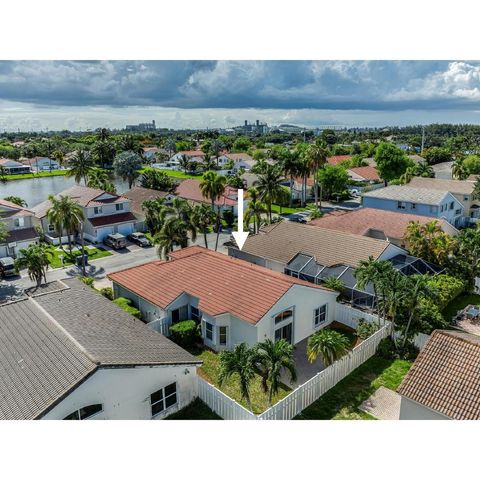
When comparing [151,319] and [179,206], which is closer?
[151,319]

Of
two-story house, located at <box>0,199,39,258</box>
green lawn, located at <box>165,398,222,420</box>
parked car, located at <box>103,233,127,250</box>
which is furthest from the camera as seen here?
parked car, located at <box>103,233,127,250</box>

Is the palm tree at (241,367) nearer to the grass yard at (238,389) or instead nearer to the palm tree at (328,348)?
the grass yard at (238,389)

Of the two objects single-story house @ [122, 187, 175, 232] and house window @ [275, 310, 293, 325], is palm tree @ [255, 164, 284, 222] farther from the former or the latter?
house window @ [275, 310, 293, 325]

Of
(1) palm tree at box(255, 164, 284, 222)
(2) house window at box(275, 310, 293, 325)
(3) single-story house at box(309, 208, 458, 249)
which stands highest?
(1) palm tree at box(255, 164, 284, 222)

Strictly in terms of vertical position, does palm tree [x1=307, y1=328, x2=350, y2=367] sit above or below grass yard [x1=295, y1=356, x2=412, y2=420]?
above

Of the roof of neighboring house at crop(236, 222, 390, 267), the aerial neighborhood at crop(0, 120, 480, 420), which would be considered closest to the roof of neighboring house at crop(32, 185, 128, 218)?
the aerial neighborhood at crop(0, 120, 480, 420)

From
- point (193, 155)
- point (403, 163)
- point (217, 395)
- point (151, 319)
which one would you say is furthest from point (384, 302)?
point (193, 155)

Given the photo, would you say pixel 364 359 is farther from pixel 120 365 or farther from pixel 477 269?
pixel 477 269
